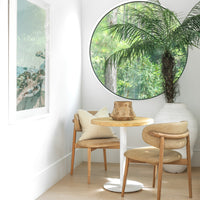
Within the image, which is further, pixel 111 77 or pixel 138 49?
pixel 111 77

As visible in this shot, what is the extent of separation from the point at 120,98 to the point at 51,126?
53.0 inches

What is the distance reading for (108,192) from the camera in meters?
3.29

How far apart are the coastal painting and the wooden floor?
35.9 inches

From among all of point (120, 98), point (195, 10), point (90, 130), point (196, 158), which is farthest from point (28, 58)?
point (196, 158)

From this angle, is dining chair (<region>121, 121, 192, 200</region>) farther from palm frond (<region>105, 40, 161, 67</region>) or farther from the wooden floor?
palm frond (<region>105, 40, 161, 67</region>)

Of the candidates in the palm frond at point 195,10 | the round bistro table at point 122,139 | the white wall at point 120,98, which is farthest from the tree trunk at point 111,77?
the round bistro table at point 122,139

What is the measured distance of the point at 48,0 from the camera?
334 centimetres

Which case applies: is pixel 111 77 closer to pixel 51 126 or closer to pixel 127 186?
pixel 51 126

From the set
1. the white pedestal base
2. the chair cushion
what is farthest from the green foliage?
the white pedestal base

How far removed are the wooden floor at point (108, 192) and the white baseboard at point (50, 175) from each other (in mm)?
52

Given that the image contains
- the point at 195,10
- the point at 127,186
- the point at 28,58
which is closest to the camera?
the point at 28,58

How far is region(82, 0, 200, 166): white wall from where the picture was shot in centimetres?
431

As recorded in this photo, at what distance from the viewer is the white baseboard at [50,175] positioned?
123 inches

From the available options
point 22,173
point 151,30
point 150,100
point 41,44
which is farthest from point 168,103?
point 22,173
